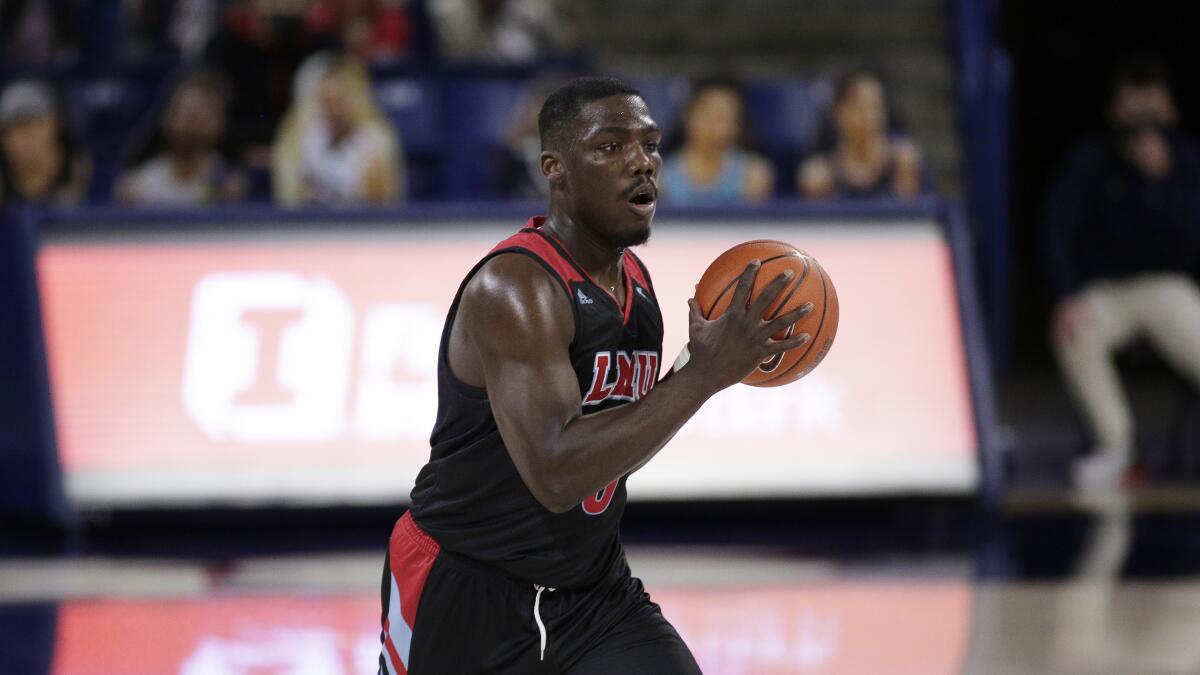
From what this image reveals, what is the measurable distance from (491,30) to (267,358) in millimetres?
4194

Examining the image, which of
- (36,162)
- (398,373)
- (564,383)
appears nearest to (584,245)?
(564,383)

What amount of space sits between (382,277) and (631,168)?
165 inches

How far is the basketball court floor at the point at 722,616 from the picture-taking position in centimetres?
521

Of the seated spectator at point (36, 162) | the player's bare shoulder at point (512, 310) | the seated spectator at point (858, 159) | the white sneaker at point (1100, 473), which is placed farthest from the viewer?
the white sneaker at point (1100, 473)

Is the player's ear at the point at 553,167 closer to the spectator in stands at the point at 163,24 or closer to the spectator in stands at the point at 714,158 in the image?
the spectator in stands at the point at 714,158

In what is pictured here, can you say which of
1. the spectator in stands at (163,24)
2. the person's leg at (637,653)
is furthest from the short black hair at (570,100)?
the spectator in stands at (163,24)

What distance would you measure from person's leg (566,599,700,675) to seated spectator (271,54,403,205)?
5.14 m

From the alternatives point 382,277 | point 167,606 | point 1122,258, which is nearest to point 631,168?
point 167,606

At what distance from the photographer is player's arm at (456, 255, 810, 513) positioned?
2877 mm

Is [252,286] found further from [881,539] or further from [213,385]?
[881,539]

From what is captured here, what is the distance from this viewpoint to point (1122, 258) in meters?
8.79

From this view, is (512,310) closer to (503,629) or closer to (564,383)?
(564,383)

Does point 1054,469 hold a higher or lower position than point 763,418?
lower

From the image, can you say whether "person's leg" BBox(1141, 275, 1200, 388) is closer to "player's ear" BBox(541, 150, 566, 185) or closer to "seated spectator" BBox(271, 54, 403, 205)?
"seated spectator" BBox(271, 54, 403, 205)
